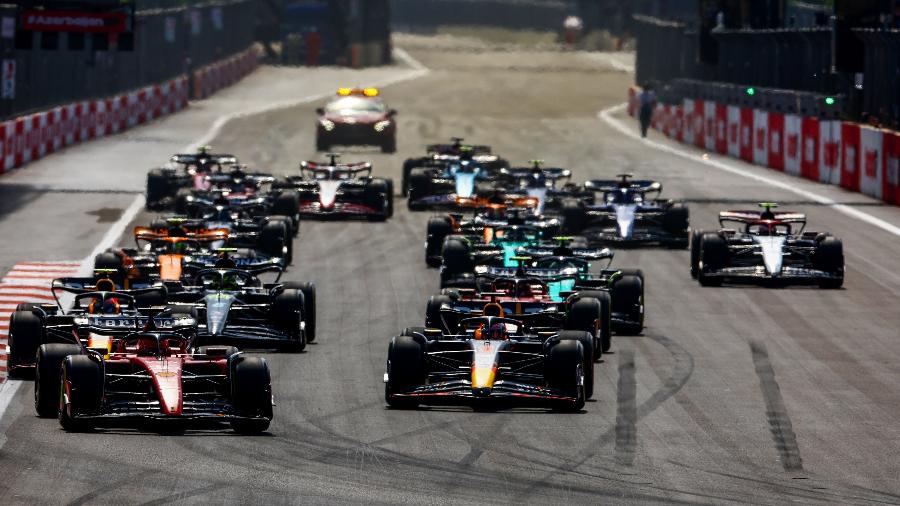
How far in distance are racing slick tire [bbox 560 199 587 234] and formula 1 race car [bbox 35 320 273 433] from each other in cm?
1433

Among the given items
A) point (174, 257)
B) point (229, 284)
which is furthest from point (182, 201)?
point (229, 284)

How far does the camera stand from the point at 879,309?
24.3 m

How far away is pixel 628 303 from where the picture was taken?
21.9 m

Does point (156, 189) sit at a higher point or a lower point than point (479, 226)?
lower

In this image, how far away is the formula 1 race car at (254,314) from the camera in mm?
20266

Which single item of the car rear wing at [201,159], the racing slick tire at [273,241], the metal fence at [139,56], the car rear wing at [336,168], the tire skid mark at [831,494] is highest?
the metal fence at [139,56]

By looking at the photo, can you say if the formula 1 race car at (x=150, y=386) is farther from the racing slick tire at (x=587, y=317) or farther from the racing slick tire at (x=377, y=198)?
the racing slick tire at (x=377, y=198)

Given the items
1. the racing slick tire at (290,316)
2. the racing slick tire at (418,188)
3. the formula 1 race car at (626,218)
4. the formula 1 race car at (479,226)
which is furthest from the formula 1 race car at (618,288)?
the racing slick tire at (418,188)

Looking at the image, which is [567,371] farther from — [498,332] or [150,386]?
[150,386]

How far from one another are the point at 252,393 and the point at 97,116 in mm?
37641

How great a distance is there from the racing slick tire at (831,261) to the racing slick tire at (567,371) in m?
9.25

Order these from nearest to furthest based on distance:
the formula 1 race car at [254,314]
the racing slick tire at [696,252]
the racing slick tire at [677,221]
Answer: the formula 1 race car at [254,314] < the racing slick tire at [696,252] < the racing slick tire at [677,221]

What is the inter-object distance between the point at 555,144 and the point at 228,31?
120ft

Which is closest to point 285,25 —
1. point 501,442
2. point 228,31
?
point 228,31
